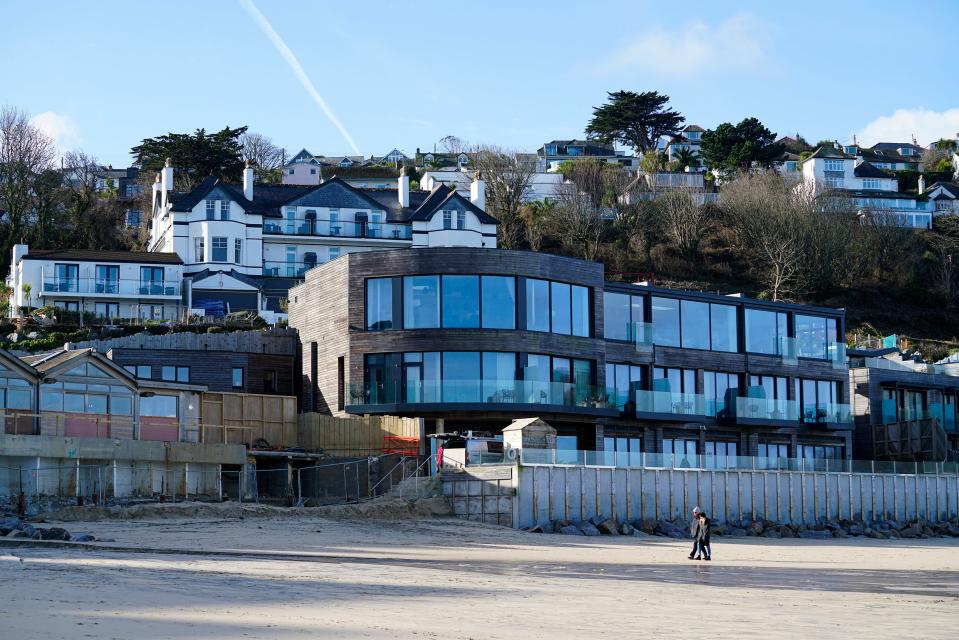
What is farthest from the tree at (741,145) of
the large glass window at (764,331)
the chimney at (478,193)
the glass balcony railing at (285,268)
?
the large glass window at (764,331)

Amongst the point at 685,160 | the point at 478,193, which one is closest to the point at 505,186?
the point at 478,193

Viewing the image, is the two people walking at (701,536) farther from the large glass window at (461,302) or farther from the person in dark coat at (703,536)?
the large glass window at (461,302)

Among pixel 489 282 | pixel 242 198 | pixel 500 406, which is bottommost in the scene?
pixel 500 406

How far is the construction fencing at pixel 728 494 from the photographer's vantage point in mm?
39656

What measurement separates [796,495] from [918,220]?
252 ft

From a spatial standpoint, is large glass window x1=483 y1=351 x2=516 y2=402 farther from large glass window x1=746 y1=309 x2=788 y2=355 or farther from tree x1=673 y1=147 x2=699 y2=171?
tree x1=673 y1=147 x2=699 y2=171

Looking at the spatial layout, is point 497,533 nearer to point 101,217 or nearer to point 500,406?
point 500,406

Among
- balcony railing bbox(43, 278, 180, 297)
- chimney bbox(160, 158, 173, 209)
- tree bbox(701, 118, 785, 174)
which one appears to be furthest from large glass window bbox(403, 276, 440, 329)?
tree bbox(701, 118, 785, 174)

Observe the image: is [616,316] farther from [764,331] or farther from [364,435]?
[364,435]

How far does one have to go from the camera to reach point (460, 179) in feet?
388

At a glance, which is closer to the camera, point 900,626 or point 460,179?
point 900,626

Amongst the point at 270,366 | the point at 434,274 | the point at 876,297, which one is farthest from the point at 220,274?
the point at 876,297

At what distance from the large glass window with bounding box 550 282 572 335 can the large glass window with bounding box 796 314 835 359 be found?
13494 mm

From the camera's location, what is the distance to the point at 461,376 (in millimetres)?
46406
